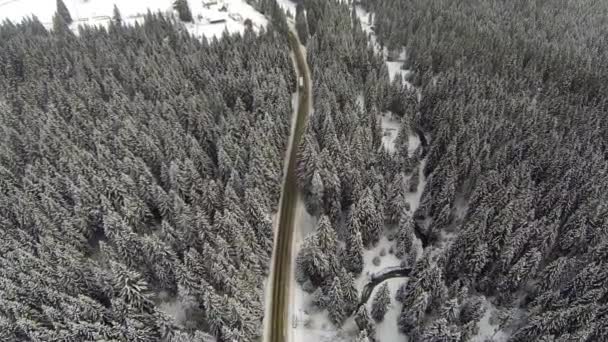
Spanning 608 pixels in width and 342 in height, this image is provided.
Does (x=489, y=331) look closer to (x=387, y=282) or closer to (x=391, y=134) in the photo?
(x=387, y=282)

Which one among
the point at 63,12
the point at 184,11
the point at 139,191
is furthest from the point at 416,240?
the point at 63,12

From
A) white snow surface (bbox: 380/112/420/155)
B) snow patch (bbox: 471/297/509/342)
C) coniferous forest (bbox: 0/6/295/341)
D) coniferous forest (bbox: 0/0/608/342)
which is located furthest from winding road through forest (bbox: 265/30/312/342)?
snow patch (bbox: 471/297/509/342)

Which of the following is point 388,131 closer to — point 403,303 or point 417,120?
point 417,120

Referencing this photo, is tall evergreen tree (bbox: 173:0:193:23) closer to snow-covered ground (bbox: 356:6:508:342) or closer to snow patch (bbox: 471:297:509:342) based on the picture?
snow-covered ground (bbox: 356:6:508:342)

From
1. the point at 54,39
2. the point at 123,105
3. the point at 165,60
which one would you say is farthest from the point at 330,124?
the point at 54,39

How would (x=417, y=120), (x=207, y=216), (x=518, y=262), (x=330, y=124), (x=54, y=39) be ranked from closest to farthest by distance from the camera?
(x=518, y=262)
(x=207, y=216)
(x=330, y=124)
(x=417, y=120)
(x=54, y=39)
